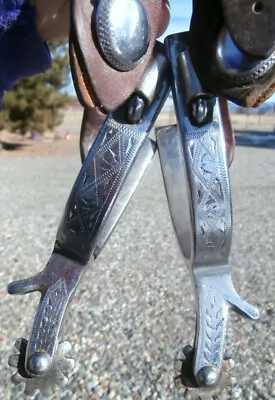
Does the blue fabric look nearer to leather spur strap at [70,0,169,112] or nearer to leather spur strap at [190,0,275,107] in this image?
leather spur strap at [70,0,169,112]

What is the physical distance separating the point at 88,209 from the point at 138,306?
5.02ft

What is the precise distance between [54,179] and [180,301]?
4.07 meters

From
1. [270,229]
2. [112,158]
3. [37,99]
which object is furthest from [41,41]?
[37,99]

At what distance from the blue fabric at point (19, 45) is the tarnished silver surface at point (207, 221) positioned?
23cm

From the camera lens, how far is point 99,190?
0.80 metres

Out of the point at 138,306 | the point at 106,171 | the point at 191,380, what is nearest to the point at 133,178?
the point at 106,171

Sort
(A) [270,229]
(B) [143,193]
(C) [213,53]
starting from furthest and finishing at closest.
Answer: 1. (B) [143,193]
2. (A) [270,229]
3. (C) [213,53]

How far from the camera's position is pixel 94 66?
0.75 m

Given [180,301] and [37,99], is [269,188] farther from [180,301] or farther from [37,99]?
[37,99]

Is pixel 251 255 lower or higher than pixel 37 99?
higher

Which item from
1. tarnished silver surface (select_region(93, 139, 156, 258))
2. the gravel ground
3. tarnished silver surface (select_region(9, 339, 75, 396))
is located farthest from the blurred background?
tarnished silver surface (select_region(9, 339, 75, 396))

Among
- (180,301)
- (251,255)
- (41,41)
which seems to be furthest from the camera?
(251,255)

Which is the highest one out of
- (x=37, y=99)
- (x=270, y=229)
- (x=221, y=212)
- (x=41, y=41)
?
(x=41, y=41)

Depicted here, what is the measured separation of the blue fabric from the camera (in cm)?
83
